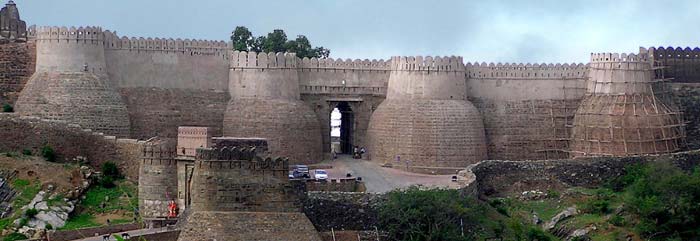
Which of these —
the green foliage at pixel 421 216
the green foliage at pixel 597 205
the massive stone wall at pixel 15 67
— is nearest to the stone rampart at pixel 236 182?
the green foliage at pixel 421 216

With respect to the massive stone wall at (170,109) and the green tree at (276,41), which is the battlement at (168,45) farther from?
the green tree at (276,41)

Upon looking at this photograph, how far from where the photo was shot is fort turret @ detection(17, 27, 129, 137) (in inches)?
1668

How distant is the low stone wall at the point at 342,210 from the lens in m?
36.1

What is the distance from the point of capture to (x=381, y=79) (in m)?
48.7

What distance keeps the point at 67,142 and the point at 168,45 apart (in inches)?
228

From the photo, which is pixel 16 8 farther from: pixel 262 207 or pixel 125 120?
pixel 262 207

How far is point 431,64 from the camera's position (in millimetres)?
47156

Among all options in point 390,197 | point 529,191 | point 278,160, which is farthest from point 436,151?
point 278,160

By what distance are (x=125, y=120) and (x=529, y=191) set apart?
12648 mm

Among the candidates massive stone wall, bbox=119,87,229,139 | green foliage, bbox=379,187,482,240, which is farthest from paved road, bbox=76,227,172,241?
massive stone wall, bbox=119,87,229,139

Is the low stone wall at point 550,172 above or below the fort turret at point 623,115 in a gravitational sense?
below

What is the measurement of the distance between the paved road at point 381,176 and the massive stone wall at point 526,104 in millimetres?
4232

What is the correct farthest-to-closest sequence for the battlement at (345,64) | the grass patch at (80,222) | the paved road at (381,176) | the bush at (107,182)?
1. the battlement at (345,64)
2. the paved road at (381,176)
3. the bush at (107,182)
4. the grass patch at (80,222)

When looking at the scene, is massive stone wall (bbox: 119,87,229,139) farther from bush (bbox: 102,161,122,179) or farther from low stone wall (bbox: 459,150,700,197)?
low stone wall (bbox: 459,150,700,197)
